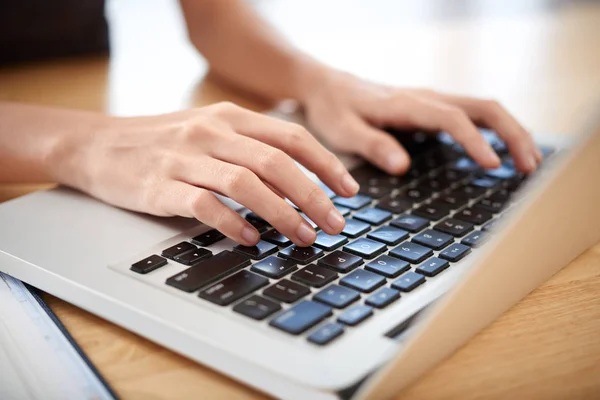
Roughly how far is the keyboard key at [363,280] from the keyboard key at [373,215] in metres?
0.11

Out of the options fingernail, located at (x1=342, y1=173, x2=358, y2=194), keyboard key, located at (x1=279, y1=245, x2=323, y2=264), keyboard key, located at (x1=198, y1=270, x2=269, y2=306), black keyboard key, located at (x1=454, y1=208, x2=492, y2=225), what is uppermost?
fingernail, located at (x1=342, y1=173, x2=358, y2=194)

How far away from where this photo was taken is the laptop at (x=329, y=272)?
0.42 metres

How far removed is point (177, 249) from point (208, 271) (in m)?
0.06

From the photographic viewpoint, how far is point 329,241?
60 centimetres

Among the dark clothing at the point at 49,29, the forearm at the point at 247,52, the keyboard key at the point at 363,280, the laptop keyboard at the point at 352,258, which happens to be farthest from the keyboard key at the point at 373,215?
the dark clothing at the point at 49,29

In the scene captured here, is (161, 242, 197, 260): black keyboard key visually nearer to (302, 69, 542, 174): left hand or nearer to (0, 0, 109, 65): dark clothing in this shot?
(302, 69, 542, 174): left hand

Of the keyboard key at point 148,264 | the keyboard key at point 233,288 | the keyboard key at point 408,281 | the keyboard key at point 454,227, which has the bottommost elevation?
the keyboard key at point 148,264

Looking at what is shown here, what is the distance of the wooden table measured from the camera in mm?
471

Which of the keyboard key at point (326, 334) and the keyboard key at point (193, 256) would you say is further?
the keyboard key at point (193, 256)

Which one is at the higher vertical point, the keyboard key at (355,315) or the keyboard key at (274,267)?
the keyboard key at (355,315)

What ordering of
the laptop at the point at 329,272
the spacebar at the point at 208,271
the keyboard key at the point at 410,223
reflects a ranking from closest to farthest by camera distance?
the laptop at the point at 329,272
the spacebar at the point at 208,271
the keyboard key at the point at 410,223

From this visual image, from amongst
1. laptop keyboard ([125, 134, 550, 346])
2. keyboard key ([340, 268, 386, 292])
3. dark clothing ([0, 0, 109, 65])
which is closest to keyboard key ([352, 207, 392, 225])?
laptop keyboard ([125, 134, 550, 346])

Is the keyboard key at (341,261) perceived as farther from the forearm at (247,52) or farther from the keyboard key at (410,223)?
the forearm at (247,52)

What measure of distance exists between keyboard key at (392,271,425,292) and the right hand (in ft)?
0.30
